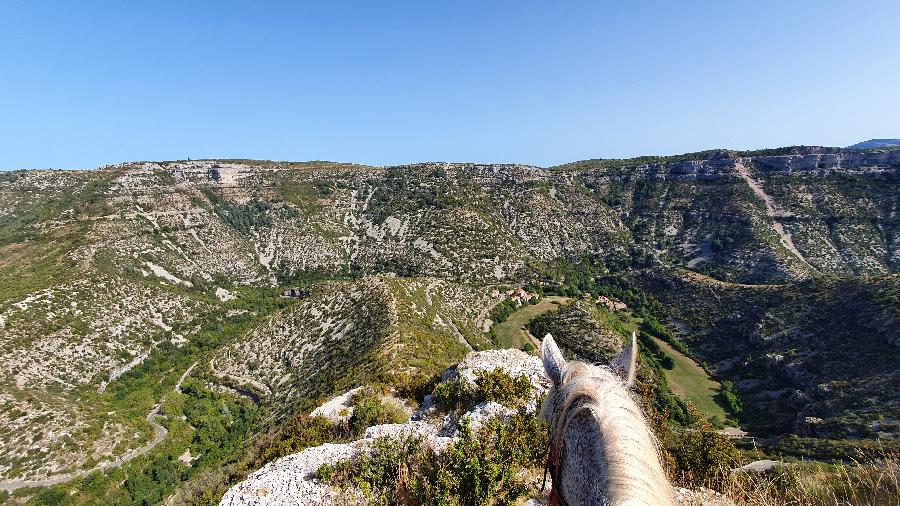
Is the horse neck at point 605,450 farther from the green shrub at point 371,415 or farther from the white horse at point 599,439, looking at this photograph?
the green shrub at point 371,415

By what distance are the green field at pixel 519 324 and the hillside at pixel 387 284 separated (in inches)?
46.5

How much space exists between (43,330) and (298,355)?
35.6 meters

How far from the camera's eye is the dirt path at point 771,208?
93.4m

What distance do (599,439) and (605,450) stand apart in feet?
0.36

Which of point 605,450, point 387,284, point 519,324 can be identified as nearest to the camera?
point 605,450

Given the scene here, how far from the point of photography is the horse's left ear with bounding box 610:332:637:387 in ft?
9.04

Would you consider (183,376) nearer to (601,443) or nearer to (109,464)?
(109,464)

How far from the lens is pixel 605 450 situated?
78.7 inches

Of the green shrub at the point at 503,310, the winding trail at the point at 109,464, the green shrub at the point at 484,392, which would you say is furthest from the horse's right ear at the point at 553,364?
the green shrub at the point at 503,310

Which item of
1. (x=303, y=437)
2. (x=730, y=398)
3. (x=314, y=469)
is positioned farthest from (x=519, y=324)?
(x=314, y=469)

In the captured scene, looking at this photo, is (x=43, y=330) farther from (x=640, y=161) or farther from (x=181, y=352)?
(x=640, y=161)

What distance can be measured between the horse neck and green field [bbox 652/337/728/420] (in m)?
65.6

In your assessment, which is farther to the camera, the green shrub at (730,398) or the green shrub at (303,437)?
the green shrub at (730,398)

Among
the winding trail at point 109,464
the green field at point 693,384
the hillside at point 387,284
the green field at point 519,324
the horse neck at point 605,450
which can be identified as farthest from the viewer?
the green field at point 519,324
